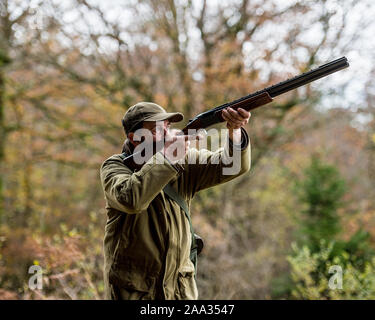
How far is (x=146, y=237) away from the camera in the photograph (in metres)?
2.52

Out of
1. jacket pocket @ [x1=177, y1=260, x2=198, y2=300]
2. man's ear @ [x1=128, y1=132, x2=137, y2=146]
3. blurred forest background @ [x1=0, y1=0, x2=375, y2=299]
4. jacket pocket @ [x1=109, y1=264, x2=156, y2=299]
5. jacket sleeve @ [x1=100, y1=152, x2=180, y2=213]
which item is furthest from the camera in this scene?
blurred forest background @ [x1=0, y1=0, x2=375, y2=299]

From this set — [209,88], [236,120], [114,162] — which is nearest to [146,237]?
[114,162]

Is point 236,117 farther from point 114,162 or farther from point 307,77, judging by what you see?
point 114,162

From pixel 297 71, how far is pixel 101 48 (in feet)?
18.0

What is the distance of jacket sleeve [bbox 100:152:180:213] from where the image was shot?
234cm

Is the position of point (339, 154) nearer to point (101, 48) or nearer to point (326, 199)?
point (326, 199)

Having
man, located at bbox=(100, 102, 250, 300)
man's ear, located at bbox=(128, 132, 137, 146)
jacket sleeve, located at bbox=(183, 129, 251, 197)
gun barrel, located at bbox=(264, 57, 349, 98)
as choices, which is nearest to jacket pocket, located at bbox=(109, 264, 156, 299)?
man, located at bbox=(100, 102, 250, 300)

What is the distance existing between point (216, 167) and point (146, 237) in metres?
0.83

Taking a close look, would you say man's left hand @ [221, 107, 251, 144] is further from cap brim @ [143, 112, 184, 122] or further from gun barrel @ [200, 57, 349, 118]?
cap brim @ [143, 112, 184, 122]

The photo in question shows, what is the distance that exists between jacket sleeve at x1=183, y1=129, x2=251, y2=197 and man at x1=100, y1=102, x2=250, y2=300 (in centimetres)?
1

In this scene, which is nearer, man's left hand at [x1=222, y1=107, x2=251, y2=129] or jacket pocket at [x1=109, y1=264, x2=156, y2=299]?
jacket pocket at [x1=109, y1=264, x2=156, y2=299]

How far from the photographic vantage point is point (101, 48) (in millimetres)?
9961

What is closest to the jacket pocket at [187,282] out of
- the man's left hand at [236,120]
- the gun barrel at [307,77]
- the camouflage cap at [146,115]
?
the man's left hand at [236,120]

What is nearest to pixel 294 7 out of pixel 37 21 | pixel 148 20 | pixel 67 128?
pixel 148 20
